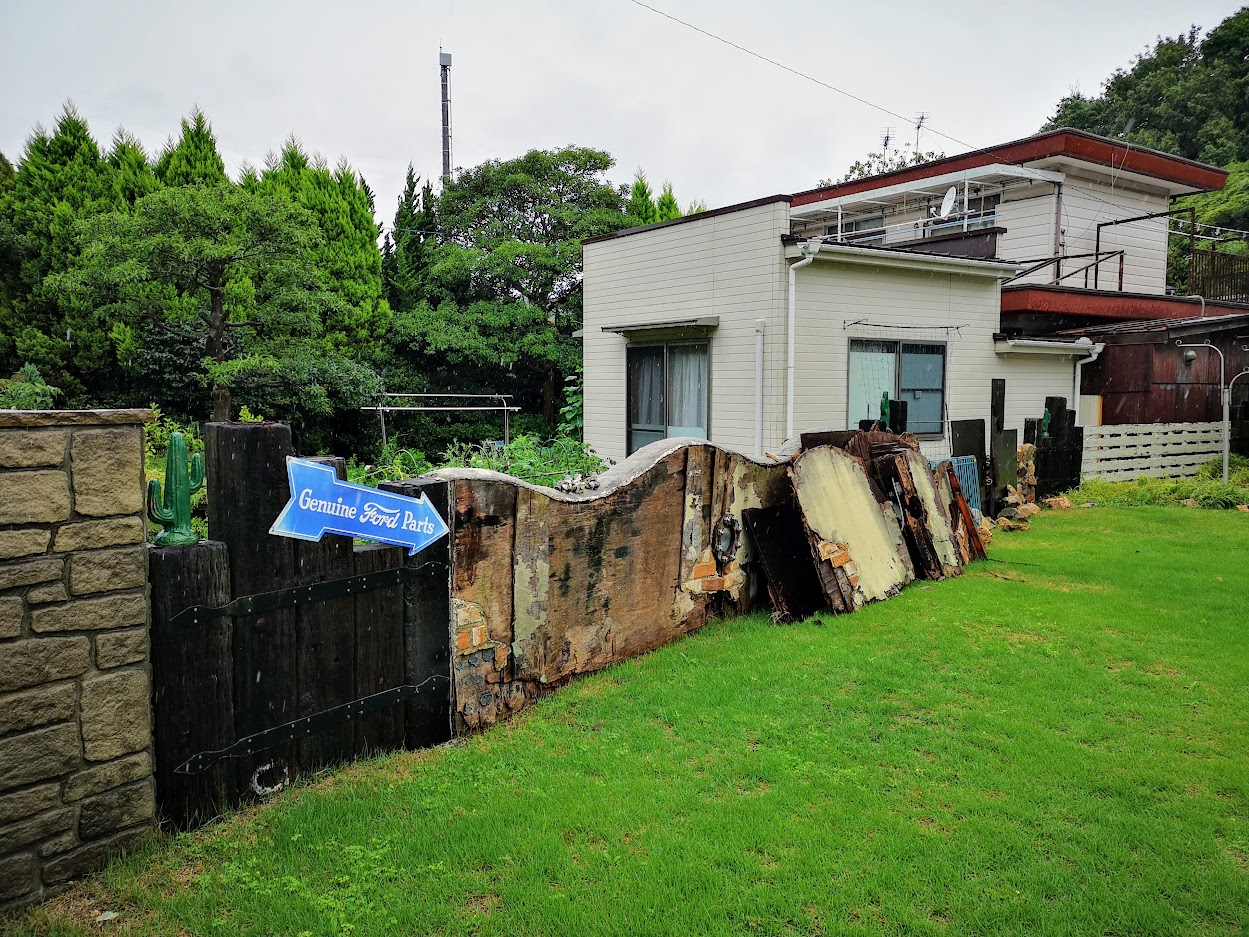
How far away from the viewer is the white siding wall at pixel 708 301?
9742mm

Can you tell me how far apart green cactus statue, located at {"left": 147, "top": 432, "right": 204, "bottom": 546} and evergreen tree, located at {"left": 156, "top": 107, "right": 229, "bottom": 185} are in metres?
13.2

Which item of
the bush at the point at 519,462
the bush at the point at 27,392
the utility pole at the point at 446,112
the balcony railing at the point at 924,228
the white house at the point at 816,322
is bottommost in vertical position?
the bush at the point at 519,462

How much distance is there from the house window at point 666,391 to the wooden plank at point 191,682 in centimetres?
803

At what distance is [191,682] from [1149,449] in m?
14.3

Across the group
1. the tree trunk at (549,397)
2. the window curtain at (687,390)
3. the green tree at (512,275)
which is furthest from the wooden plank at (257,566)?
the tree trunk at (549,397)

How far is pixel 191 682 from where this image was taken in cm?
290

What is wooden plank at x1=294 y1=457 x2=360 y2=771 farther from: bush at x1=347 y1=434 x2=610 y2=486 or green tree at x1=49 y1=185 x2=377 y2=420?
green tree at x1=49 y1=185 x2=377 y2=420

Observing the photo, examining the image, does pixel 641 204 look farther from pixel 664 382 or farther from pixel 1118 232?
pixel 1118 232

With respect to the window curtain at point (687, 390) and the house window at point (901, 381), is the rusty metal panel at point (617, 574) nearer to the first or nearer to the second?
the window curtain at point (687, 390)

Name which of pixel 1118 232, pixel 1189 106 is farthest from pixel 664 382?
pixel 1189 106

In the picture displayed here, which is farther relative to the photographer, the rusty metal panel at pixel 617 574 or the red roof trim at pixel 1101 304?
A: the red roof trim at pixel 1101 304

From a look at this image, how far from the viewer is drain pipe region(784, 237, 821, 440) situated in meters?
9.26

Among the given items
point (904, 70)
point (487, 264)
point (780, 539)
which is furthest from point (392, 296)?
point (780, 539)

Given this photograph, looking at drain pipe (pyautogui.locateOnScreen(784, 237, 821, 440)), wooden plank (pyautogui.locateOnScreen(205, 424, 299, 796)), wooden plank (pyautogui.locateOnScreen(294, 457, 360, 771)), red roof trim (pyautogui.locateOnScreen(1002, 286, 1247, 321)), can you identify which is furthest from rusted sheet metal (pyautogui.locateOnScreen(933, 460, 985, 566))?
red roof trim (pyautogui.locateOnScreen(1002, 286, 1247, 321))
